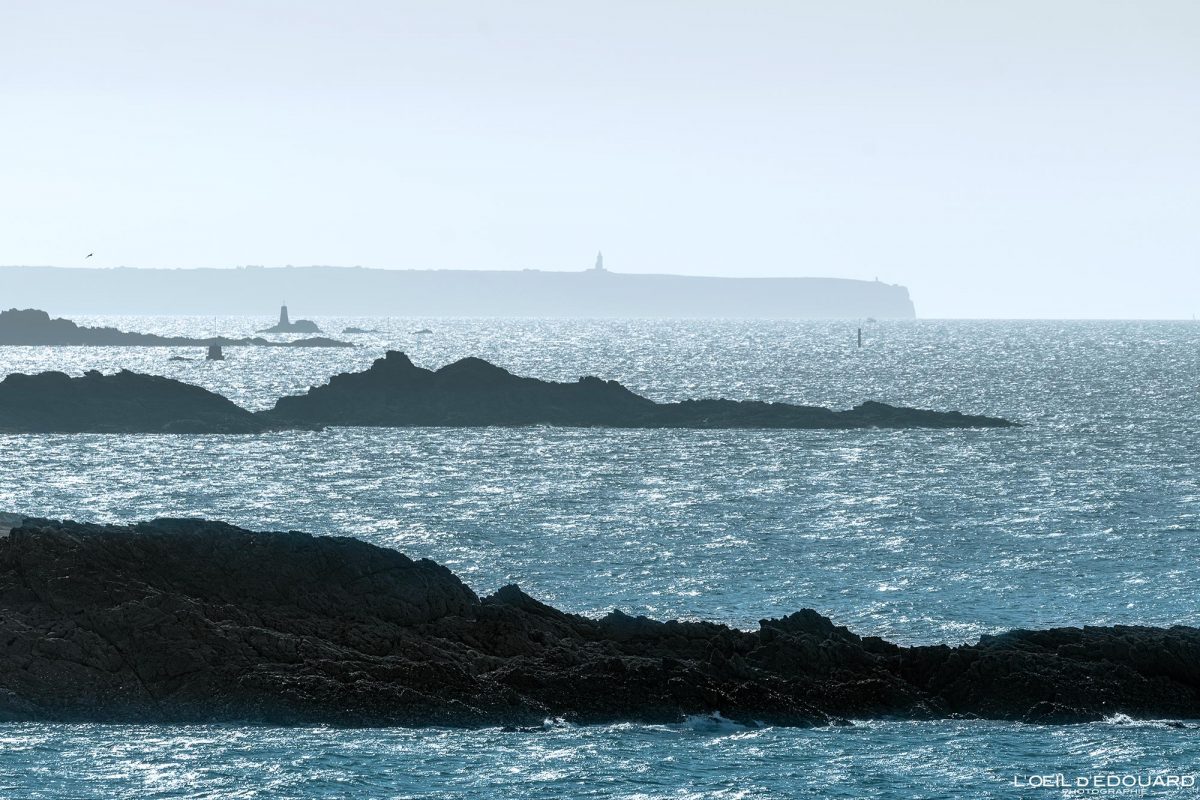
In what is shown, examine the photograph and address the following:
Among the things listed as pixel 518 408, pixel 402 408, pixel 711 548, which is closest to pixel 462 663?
pixel 711 548

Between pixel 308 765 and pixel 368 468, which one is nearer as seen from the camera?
pixel 308 765

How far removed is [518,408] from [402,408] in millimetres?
6452

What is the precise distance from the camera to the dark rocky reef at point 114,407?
Answer: 86.6 metres

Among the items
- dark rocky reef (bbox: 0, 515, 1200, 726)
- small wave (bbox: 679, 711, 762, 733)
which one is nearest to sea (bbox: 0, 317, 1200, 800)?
small wave (bbox: 679, 711, 762, 733)

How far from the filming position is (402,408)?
313 feet

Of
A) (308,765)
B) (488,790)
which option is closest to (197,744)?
(308,765)

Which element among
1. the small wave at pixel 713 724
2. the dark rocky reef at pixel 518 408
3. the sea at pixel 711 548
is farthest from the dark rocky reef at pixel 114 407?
the small wave at pixel 713 724

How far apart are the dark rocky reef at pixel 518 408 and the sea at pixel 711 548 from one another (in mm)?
3079

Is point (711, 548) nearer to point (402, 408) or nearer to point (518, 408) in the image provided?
point (518, 408)

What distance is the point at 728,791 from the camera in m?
23.6

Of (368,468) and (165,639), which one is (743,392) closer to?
(368,468)

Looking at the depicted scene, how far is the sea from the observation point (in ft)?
79.6

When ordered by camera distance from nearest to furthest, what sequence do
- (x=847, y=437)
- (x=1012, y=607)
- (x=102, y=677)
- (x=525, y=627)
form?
(x=102, y=677)
(x=525, y=627)
(x=1012, y=607)
(x=847, y=437)

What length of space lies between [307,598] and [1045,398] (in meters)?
95.0
